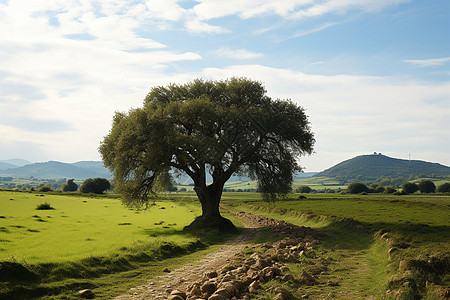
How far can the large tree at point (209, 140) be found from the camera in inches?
1305

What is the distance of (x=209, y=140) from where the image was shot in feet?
110

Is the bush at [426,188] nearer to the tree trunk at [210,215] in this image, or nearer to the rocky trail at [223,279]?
the tree trunk at [210,215]

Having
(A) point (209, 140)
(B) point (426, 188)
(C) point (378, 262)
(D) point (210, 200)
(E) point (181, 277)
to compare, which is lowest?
(B) point (426, 188)

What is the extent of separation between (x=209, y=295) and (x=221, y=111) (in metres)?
25.8

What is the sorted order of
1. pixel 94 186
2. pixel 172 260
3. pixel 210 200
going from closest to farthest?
pixel 172 260
pixel 210 200
pixel 94 186

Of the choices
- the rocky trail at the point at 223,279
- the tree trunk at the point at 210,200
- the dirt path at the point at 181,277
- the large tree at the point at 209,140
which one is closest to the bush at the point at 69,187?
the large tree at the point at 209,140

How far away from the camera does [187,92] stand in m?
40.2

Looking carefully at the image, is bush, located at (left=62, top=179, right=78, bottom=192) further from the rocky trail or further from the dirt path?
the rocky trail

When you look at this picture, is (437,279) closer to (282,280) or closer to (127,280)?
(282,280)

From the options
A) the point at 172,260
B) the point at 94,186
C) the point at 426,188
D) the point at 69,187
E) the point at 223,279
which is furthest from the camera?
the point at 69,187

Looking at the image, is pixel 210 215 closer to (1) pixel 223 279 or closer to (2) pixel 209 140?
(2) pixel 209 140

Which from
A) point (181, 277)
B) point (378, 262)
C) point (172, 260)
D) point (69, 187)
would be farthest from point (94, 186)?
point (378, 262)

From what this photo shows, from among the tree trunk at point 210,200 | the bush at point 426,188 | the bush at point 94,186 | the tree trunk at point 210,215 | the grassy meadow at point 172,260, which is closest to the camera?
the grassy meadow at point 172,260

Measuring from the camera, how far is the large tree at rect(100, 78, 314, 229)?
109 ft
